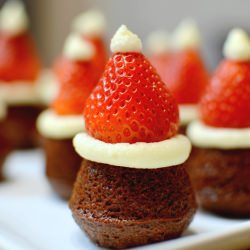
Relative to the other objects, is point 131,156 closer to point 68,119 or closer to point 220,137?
point 220,137

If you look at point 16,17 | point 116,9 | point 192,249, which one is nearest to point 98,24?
point 16,17

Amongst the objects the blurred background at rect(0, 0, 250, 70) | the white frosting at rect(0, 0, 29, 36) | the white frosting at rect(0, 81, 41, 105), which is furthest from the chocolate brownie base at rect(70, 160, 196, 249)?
the blurred background at rect(0, 0, 250, 70)

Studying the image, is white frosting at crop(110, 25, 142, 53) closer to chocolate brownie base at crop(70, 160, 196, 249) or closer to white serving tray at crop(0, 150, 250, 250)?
chocolate brownie base at crop(70, 160, 196, 249)

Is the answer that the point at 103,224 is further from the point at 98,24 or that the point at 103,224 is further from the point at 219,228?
the point at 98,24

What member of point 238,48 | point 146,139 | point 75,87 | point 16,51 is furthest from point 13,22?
point 146,139

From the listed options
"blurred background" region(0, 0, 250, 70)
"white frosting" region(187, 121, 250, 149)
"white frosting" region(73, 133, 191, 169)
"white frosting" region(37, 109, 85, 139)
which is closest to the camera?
"white frosting" region(73, 133, 191, 169)

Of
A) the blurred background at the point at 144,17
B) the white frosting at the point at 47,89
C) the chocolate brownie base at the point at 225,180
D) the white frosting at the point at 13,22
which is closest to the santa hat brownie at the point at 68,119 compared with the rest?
the chocolate brownie base at the point at 225,180
